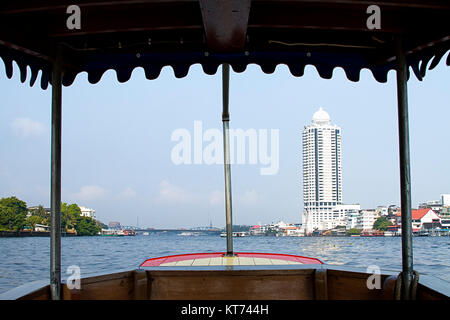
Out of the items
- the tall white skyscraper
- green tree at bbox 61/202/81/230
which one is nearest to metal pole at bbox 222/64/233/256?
the tall white skyscraper

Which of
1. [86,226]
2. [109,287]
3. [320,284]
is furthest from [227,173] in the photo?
[86,226]

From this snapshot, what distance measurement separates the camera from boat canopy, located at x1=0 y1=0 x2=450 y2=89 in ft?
5.98

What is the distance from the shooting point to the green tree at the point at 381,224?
71.4 metres

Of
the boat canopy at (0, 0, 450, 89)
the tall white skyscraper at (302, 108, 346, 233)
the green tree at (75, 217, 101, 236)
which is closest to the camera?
the boat canopy at (0, 0, 450, 89)

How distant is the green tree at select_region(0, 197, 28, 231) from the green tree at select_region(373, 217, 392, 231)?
5791 centimetres

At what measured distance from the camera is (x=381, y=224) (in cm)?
7181

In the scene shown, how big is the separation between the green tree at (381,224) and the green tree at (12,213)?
57.9 meters

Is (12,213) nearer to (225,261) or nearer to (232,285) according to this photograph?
(225,261)

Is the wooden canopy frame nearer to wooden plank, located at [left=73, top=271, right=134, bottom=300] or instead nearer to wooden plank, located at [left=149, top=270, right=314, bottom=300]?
wooden plank, located at [left=73, top=271, right=134, bottom=300]

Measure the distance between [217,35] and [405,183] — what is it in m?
1.09

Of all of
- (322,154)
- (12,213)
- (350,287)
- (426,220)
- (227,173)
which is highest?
(322,154)

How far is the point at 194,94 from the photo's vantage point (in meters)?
82.6

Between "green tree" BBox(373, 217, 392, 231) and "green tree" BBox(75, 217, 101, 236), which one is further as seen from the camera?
"green tree" BBox(75, 217, 101, 236)
